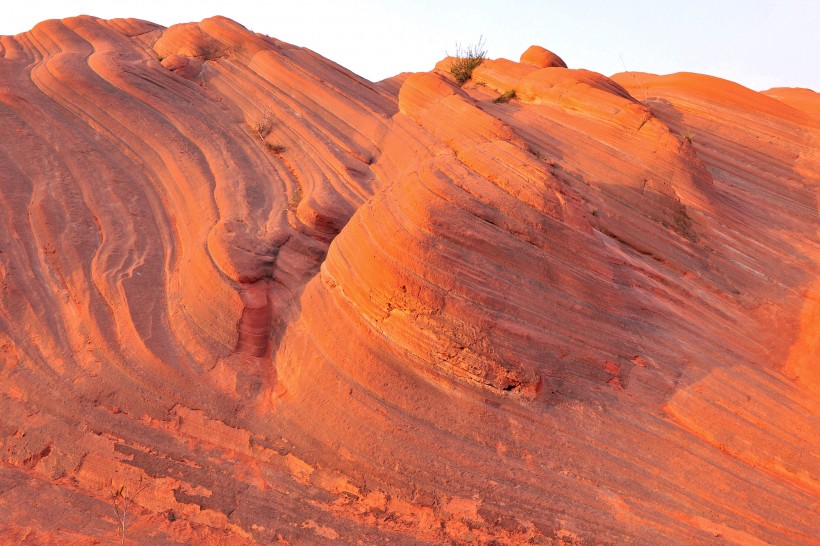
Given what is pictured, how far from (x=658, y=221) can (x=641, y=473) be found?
455 centimetres

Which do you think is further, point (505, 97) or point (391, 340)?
point (505, 97)

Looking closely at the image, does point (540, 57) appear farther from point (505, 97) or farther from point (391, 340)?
point (391, 340)

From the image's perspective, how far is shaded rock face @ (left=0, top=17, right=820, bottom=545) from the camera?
19.2 feet

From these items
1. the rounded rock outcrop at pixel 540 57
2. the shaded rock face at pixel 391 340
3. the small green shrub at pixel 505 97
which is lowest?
the shaded rock face at pixel 391 340

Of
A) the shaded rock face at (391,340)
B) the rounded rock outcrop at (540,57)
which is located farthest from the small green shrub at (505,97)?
the shaded rock face at (391,340)

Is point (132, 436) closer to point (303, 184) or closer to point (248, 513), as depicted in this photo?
point (248, 513)

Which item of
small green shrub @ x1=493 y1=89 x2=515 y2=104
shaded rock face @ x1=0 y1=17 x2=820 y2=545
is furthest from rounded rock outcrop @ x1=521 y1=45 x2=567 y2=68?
shaded rock face @ x1=0 y1=17 x2=820 y2=545

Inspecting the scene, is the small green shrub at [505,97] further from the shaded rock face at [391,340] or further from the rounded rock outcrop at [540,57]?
the shaded rock face at [391,340]

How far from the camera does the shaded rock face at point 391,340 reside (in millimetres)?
5852

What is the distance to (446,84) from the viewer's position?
11578 mm

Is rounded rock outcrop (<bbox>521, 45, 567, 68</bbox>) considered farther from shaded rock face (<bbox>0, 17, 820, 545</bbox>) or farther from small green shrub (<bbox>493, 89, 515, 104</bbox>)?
shaded rock face (<bbox>0, 17, 820, 545</bbox>)

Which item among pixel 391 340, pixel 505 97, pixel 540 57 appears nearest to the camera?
pixel 391 340

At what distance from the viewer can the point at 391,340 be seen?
6617mm

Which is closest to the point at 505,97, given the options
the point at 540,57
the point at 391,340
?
the point at 540,57
